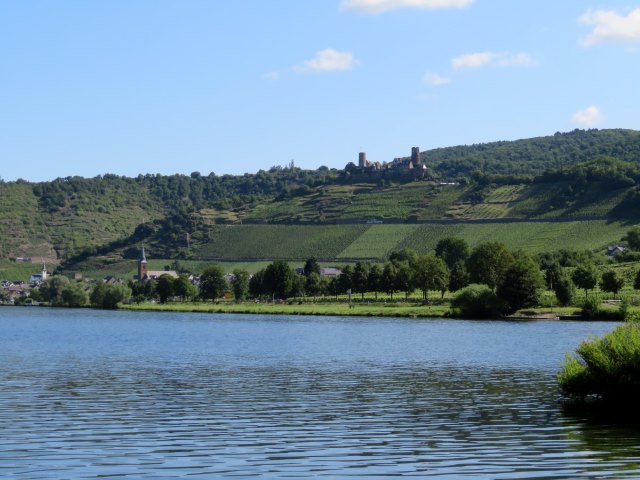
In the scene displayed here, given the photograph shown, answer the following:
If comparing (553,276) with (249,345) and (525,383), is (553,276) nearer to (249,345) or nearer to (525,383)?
(249,345)

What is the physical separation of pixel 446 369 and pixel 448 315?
63698 mm

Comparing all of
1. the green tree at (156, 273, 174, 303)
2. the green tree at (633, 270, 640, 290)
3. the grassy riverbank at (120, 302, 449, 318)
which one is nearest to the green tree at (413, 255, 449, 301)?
the grassy riverbank at (120, 302, 449, 318)

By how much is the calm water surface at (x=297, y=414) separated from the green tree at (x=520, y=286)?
1684 inches

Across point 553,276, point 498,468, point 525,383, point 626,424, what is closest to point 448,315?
point 553,276

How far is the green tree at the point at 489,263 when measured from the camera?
135625 mm

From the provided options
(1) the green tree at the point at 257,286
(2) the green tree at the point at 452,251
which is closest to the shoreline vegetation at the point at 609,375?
(1) the green tree at the point at 257,286

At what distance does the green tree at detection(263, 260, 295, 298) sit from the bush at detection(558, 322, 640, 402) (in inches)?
4874

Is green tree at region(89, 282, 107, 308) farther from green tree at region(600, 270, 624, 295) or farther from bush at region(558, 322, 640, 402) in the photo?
bush at region(558, 322, 640, 402)

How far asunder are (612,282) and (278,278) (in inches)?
2194

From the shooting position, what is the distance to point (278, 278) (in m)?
163

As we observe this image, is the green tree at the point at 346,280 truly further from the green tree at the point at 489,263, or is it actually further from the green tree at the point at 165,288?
the green tree at the point at 165,288

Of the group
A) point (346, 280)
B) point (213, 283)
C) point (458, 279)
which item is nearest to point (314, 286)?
point (346, 280)

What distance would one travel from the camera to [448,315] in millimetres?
120500

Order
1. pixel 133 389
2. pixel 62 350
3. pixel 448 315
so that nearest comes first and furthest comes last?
1. pixel 133 389
2. pixel 62 350
3. pixel 448 315
